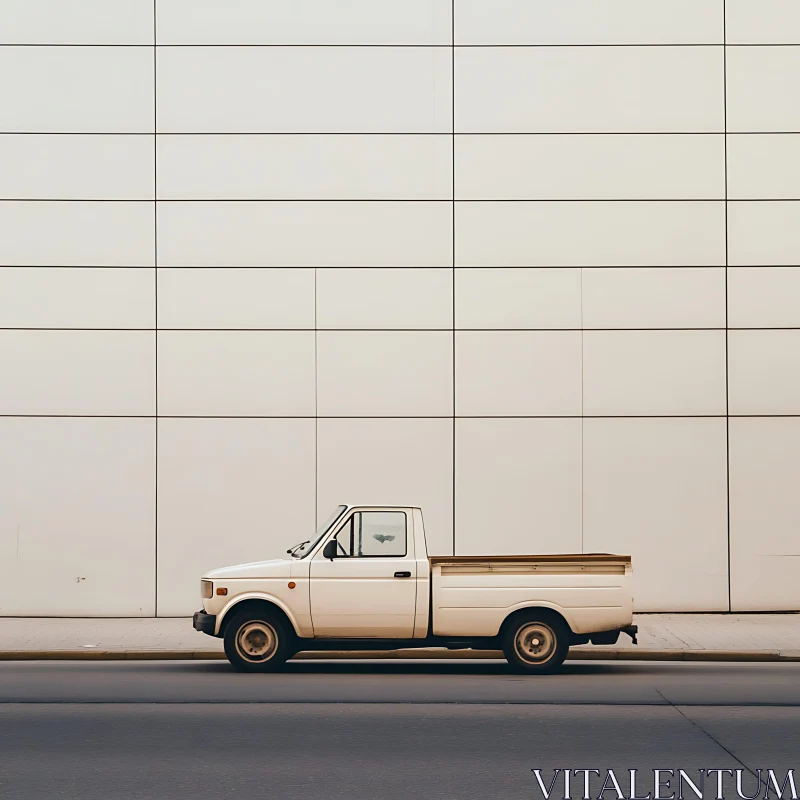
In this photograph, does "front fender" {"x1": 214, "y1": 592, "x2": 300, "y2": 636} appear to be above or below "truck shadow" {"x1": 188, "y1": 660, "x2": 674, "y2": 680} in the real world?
above

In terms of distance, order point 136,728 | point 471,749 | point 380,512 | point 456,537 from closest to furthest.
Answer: point 471,749 → point 136,728 → point 380,512 → point 456,537

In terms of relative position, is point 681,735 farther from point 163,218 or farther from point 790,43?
point 790,43

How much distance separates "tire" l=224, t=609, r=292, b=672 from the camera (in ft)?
38.0

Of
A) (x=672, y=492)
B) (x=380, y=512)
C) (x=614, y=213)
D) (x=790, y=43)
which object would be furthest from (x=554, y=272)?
(x=380, y=512)

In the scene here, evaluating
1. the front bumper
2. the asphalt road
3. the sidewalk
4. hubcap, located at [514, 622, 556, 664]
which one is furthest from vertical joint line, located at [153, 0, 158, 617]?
hubcap, located at [514, 622, 556, 664]

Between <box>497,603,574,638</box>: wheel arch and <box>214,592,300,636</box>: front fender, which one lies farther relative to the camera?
<box>497,603,574,638</box>: wheel arch

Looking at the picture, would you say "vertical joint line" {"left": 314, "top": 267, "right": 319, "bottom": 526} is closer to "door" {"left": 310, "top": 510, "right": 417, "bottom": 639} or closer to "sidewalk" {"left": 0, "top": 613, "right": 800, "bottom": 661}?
"sidewalk" {"left": 0, "top": 613, "right": 800, "bottom": 661}

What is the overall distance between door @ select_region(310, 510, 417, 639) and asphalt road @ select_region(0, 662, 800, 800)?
20.7 inches

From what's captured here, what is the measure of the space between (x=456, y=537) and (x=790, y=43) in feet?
33.0

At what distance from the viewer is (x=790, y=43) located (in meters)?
17.7

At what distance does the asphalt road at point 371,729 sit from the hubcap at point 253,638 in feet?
1.15

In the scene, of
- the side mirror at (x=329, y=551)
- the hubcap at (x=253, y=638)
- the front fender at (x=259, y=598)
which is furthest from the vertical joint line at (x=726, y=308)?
the hubcap at (x=253, y=638)

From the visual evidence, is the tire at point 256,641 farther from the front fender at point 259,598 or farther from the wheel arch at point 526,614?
the wheel arch at point 526,614

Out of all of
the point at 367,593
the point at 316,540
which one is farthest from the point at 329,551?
the point at 367,593
